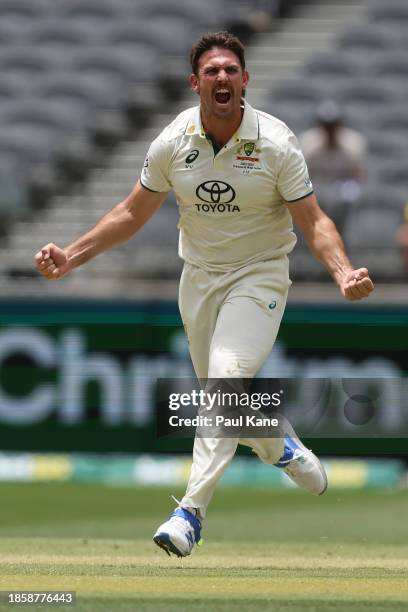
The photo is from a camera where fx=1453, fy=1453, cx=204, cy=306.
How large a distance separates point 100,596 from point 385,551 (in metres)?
2.91

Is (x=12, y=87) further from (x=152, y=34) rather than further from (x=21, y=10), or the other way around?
(x=152, y=34)

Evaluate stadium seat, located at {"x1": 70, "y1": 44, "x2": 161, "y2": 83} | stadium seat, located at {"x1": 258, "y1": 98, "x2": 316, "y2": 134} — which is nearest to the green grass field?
stadium seat, located at {"x1": 258, "y1": 98, "x2": 316, "y2": 134}

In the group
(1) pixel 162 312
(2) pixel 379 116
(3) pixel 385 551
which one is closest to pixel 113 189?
(1) pixel 162 312

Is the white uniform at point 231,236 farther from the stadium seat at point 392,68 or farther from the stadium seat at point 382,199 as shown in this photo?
the stadium seat at point 392,68

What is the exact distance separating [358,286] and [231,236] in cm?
75

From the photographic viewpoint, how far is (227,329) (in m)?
6.38

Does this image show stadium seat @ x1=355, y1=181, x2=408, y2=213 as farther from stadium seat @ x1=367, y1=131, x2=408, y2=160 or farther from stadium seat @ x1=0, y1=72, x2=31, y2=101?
stadium seat @ x1=0, y1=72, x2=31, y2=101

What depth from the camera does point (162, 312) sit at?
11.7 metres

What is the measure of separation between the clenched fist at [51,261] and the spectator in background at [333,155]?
18.2ft

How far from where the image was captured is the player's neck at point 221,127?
6.39m

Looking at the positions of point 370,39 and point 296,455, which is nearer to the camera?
point 296,455

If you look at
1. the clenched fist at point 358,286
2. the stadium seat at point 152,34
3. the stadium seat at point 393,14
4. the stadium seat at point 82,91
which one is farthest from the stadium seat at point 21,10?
the clenched fist at point 358,286

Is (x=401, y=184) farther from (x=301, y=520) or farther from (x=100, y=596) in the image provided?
(x=100, y=596)

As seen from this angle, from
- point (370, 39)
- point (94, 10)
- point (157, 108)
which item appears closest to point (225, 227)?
point (157, 108)
